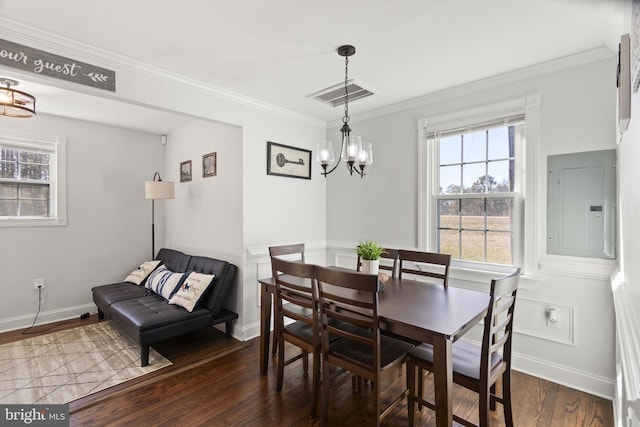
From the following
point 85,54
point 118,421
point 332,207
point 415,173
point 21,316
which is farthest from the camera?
point 332,207

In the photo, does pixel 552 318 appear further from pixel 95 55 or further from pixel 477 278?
pixel 95 55

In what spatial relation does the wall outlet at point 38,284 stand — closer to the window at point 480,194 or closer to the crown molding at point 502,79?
the crown molding at point 502,79

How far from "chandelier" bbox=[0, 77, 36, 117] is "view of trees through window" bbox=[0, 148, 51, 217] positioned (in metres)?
1.24

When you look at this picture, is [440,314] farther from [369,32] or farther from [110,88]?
[110,88]

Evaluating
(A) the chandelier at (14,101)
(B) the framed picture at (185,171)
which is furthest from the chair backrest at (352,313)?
(B) the framed picture at (185,171)

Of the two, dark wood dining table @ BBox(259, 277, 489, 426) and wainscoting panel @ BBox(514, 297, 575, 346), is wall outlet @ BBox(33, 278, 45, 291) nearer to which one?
dark wood dining table @ BBox(259, 277, 489, 426)

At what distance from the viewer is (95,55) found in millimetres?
2244

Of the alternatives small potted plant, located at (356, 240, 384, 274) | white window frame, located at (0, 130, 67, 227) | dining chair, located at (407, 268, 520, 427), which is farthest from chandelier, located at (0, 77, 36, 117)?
dining chair, located at (407, 268, 520, 427)

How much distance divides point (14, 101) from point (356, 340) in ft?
10.9

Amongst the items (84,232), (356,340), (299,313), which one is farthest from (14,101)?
(356,340)

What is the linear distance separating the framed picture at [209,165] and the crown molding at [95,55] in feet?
2.77

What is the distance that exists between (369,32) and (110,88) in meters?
1.97

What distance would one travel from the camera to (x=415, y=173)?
3.29 meters

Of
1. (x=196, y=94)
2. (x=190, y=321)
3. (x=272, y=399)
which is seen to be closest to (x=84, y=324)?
(x=190, y=321)
